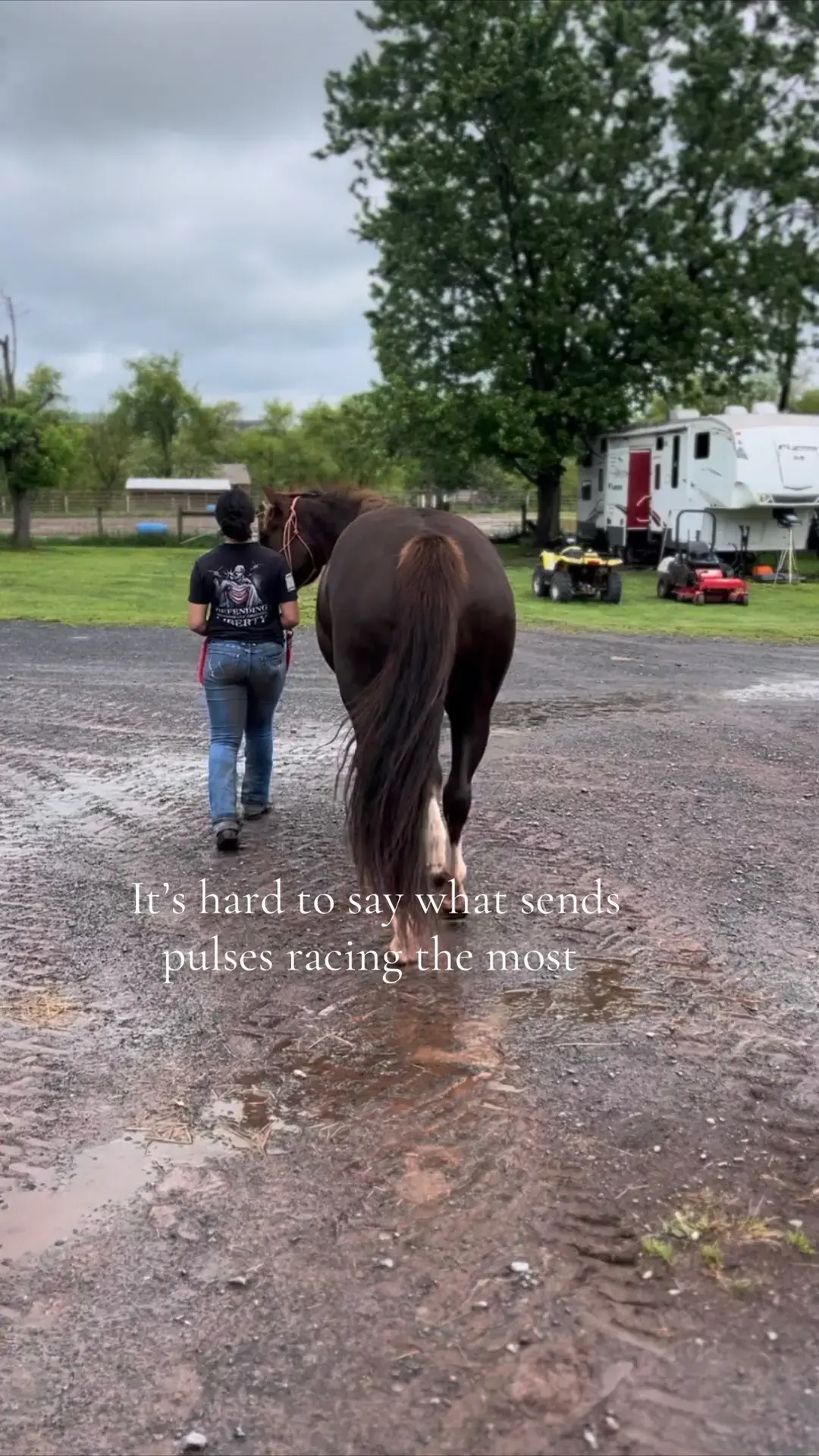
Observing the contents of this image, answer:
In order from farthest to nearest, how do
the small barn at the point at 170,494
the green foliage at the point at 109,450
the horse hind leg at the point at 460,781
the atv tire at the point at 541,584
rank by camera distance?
1. the green foliage at the point at 109,450
2. the small barn at the point at 170,494
3. the atv tire at the point at 541,584
4. the horse hind leg at the point at 460,781

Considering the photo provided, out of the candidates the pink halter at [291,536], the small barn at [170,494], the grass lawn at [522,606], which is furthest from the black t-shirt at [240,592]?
the small barn at [170,494]

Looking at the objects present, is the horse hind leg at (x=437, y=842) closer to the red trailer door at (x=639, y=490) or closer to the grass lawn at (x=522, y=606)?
the grass lawn at (x=522, y=606)

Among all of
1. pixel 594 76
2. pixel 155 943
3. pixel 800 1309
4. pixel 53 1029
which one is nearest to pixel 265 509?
pixel 155 943

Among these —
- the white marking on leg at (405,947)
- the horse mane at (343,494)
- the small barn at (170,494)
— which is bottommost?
the white marking on leg at (405,947)

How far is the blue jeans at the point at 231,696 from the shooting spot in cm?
568

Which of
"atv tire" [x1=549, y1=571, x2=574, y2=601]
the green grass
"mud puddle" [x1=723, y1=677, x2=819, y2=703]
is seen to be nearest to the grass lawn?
the green grass

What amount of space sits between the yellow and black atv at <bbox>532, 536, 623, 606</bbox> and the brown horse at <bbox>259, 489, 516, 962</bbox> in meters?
14.2

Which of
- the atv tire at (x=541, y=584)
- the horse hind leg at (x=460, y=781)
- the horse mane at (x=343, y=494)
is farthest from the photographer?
the atv tire at (x=541, y=584)

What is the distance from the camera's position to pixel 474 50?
90.5 ft

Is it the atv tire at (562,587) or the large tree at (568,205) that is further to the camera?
the large tree at (568,205)

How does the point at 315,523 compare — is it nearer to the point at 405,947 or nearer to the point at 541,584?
the point at 405,947

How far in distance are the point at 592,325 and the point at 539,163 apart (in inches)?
163

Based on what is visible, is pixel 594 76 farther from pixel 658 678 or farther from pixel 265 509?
pixel 265 509

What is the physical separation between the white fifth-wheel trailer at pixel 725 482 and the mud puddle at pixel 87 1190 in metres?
20.3
